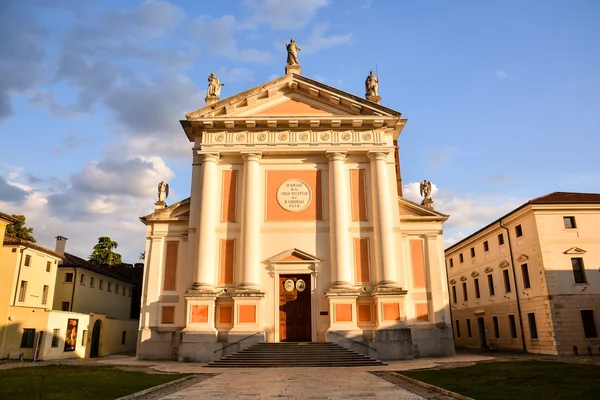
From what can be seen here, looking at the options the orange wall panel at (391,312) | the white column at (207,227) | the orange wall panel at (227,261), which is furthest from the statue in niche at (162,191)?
the orange wall panel at (391,312)

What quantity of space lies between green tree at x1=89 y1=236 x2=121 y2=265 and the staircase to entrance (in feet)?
136

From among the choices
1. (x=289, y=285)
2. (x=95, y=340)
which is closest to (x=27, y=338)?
(x=95, y=340)

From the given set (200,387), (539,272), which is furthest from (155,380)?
(539,272)

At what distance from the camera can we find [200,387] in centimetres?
1226

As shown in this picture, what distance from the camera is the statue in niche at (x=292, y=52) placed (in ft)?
91.9

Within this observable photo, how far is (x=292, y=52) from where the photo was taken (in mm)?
28328

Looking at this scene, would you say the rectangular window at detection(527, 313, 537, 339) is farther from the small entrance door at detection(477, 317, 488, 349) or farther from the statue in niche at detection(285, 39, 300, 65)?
the statue in niche at detection(285, 39, 300, 65)

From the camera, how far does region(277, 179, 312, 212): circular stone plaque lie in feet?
82.2

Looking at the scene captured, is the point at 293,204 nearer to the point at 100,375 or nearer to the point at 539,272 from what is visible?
the point at 100,375

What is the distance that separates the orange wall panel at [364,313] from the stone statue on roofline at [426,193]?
25.1 ft

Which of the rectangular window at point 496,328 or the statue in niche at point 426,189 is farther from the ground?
the statue in niche at point 426,189

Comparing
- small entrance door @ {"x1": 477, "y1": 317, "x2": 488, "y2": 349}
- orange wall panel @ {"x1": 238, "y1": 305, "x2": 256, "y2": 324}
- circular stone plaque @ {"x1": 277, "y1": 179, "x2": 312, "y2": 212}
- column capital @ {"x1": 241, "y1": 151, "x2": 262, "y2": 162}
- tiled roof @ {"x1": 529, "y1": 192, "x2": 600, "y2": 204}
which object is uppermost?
column capital @ {"x1": 241, "y1": 151, "x2": 262, "y2": 162}

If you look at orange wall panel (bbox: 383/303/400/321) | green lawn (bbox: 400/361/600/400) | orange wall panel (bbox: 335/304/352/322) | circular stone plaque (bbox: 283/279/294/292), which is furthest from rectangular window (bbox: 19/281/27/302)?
green lawn (bbox: 400/361/600/400)

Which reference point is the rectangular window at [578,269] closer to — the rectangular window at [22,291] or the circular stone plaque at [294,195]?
the circular stone plaque at [294,195]
